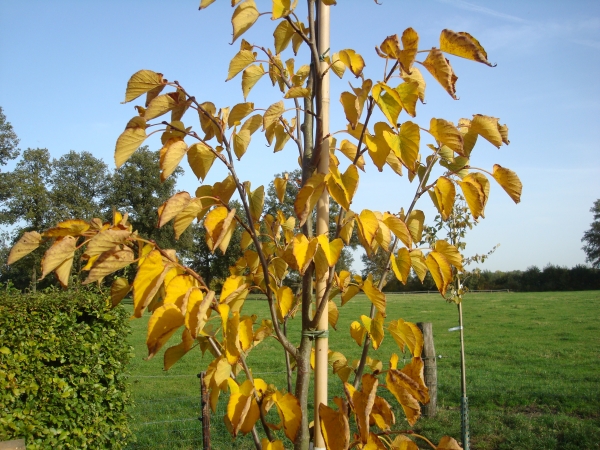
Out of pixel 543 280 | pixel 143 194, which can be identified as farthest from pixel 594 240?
pixel 143 194

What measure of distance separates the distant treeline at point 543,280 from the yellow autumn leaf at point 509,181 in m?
46.6

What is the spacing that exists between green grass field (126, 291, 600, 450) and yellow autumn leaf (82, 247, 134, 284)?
17.0ft

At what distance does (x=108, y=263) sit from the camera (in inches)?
40.6

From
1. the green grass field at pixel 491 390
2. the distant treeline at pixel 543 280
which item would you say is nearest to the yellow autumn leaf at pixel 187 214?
the green grass field at pixel 491 390

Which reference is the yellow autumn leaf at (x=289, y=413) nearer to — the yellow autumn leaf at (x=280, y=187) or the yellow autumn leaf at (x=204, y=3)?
the yellow autumn leaf at (x=280, y=187)

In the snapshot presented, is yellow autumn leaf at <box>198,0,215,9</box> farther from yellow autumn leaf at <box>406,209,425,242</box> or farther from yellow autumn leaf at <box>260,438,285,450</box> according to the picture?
yellow autumn leaf at <box>260,438,285,450</box>

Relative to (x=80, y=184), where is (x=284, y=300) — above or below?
below

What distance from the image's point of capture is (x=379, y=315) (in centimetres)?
133

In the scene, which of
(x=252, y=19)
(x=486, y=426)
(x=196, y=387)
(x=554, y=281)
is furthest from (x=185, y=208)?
(x=554, y=281)

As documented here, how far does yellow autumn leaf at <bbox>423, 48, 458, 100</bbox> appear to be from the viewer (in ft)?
3.41

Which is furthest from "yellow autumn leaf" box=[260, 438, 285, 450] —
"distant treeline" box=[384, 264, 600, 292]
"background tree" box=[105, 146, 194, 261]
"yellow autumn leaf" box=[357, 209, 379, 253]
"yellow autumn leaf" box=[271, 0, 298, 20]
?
"distant treeline" box=[384, 264, 600, 292]

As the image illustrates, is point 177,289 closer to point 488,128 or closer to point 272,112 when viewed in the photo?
point 272,112

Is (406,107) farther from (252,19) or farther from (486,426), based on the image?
(486,426)

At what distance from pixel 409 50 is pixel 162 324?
2.45 feet
